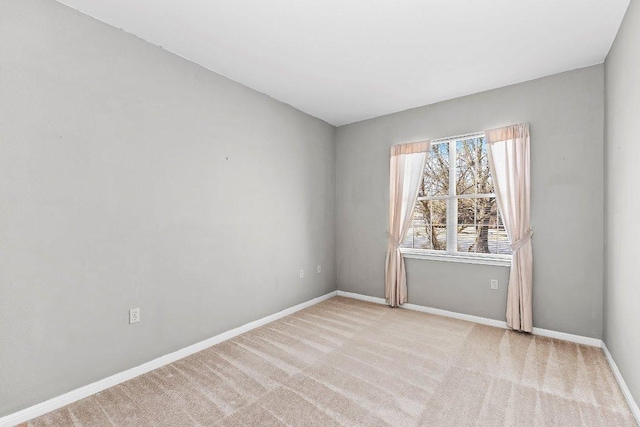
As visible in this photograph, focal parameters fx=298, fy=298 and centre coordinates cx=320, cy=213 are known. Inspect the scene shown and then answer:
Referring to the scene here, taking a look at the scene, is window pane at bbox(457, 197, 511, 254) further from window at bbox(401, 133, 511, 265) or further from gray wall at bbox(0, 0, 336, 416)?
gray wall at bbox(0, 0, 336, 416)

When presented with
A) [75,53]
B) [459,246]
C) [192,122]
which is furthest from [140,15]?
[459,246]

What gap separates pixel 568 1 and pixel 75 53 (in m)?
3.46

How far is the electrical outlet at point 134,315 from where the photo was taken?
93.6 inches

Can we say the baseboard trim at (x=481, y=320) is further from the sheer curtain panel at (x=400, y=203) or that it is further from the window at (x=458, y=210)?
the window at (x=458, y=210)

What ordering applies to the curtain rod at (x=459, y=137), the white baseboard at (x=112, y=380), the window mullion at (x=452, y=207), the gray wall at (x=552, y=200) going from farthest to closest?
the window mullion at (x=452, y=207) → the curtain rod at (x=459, y=137) → the gray wall at (x=552, y=200) → the white baseboard at (x=112, y=380)

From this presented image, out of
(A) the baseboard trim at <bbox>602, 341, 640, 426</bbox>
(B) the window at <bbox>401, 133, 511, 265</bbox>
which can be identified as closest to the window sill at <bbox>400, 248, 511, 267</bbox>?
(B) the window at <bbox>401, 133, 511, 265</bbox>

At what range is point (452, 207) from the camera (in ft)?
12.6

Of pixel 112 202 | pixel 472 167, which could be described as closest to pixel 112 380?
pixel 112 202

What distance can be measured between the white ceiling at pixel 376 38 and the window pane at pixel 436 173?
2.61 ft

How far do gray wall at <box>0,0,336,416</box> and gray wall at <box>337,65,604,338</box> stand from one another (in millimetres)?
2294

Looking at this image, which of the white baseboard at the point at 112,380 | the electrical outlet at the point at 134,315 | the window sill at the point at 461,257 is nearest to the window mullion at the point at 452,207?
the window sill at the point at 461,257

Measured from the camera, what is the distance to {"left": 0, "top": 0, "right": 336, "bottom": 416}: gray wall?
1886 mm

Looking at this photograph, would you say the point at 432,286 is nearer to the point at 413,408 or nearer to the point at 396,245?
the point at 396,245

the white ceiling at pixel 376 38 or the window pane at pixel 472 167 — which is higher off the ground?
the white ceiling at pixel 376 38
